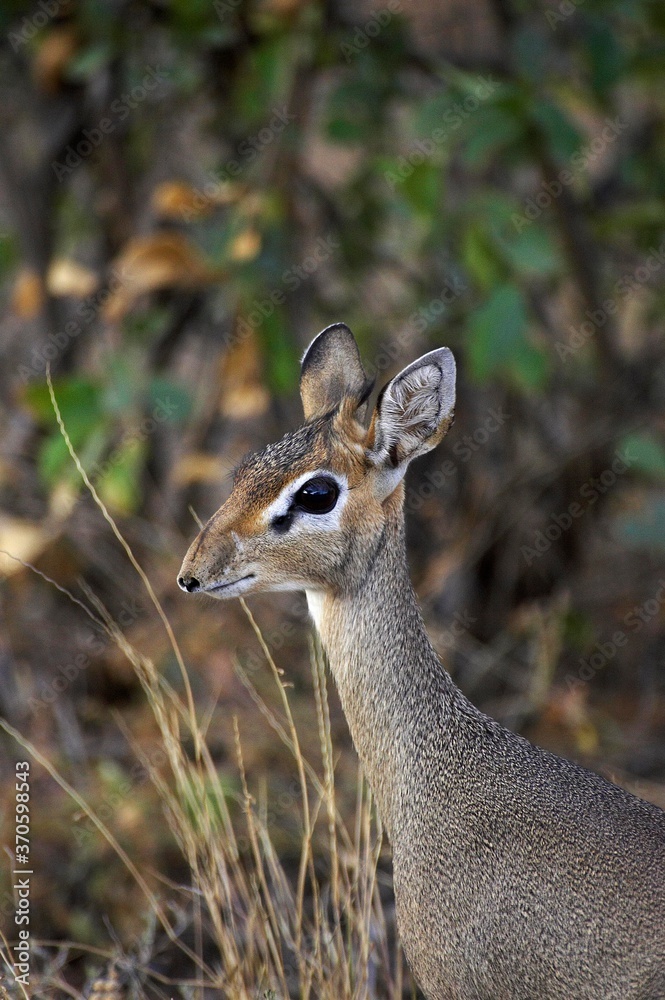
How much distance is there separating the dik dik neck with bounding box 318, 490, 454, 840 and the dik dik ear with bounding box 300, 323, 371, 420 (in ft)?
1.64

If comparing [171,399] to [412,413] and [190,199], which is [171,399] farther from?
[412,413]

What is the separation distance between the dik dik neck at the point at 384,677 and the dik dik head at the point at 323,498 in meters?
0.06

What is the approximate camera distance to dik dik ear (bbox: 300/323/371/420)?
307 cm

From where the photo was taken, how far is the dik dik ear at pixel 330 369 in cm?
→ 307

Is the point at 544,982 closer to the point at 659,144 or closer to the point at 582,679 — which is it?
the point at 582,679

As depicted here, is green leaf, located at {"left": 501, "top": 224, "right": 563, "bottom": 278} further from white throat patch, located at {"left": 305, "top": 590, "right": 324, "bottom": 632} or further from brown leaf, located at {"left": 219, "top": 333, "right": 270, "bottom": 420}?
white throat patch, located at {"left": 305, "top": 590, "right": 324, "bottom": 632}

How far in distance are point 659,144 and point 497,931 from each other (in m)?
4.39

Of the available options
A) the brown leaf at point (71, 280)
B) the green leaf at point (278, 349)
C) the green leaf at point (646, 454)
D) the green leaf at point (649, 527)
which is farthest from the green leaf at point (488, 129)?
the brown leaf at point (71, 280)

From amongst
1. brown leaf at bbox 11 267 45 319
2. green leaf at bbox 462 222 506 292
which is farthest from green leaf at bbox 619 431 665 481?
brown leaf at bbox 11 267 45 319

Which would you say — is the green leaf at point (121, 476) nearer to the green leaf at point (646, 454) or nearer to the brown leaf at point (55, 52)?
the brown leaf at point (55, 52)

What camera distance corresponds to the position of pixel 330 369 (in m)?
3.10

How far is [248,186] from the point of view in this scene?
468 cm

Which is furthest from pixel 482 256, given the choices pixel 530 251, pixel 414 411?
pixel 414 411

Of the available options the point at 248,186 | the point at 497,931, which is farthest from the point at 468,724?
the point at 248,186
